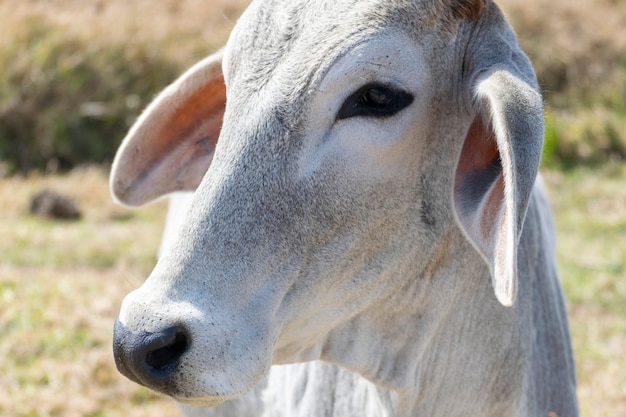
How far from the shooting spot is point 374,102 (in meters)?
2.14

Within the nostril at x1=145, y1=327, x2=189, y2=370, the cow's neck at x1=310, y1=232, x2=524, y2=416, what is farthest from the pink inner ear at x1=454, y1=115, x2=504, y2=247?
the nostril at x1=145, y1=327, x2=189, y2=370

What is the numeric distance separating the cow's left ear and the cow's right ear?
2.52 ft

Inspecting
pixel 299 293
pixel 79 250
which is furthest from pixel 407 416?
pixel 79 250

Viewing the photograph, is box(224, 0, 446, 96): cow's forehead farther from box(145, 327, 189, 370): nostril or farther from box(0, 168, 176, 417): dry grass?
box(0, 168, 176, 417): dry grass

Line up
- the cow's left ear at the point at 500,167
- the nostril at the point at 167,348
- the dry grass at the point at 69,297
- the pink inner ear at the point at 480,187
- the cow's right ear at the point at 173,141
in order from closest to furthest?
the nostril at the point at 167,348
the cow's left ear at the point at 500,167
the pink inner ear at the point at 480,187
the cow's right ear at the point at 173,141
the dry grass at the point at 69,297

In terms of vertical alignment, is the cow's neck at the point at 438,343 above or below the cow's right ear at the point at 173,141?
below

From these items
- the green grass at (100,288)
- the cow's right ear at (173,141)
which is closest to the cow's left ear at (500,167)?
the cow's right ear at (173,141)

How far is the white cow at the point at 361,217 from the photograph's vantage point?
2002 mm

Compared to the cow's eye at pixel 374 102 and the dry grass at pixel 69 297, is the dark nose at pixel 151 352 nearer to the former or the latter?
the cow's eye at pixel 374 102

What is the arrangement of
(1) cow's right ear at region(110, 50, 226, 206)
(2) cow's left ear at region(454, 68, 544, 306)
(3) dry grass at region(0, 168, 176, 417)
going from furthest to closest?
1. (3) dry grass at region(0, 168, 176, 417)
2. (1) cow's right ear at region(110, 50, 226, 206)
3. (2) cow's left ear at region(454, 68, 544, 306)

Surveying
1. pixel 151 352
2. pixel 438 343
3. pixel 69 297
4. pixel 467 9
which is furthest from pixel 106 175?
pixel 151 352

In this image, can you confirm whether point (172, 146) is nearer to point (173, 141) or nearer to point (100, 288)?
point (173, 141)

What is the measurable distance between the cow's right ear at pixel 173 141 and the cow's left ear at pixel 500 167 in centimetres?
77

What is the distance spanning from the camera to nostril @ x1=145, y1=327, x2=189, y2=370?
1.93 m
